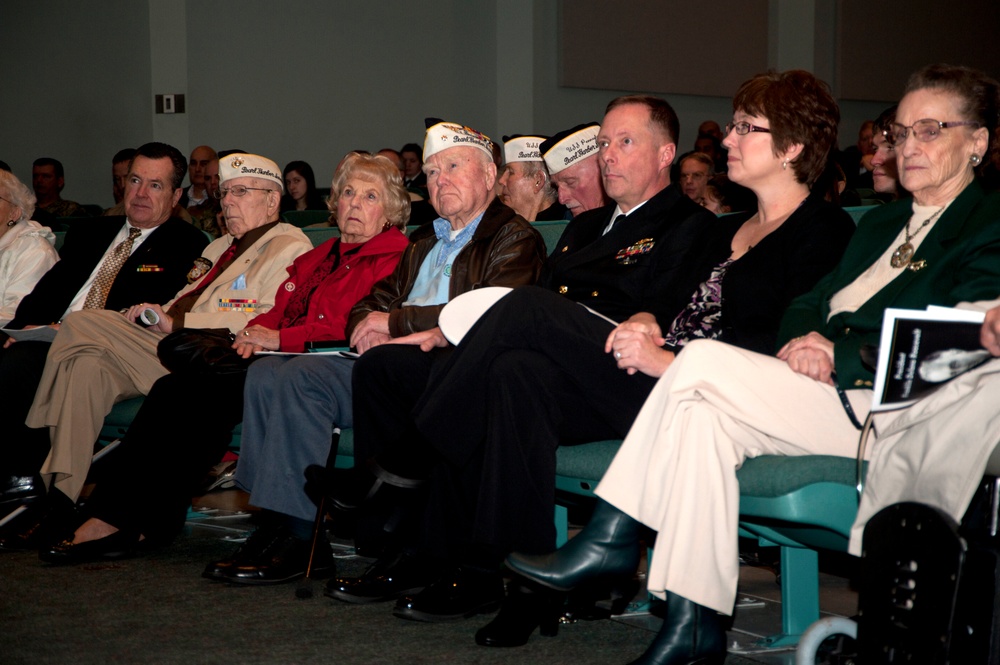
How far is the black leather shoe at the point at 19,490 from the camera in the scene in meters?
3.54

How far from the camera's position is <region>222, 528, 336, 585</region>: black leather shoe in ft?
9.22

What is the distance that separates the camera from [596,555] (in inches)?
78.4

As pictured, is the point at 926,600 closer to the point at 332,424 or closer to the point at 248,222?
the point at 332,424

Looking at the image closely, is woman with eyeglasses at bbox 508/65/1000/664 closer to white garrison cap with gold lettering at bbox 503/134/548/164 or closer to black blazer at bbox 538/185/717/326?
black blazer at bbox 538/185/717/326

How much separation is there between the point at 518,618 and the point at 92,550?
1408mm

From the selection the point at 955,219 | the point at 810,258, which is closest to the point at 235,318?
the point at 810,258

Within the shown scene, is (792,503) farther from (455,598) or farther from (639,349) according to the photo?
(455,598)

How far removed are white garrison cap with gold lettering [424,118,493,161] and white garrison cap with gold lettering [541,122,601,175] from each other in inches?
11.6

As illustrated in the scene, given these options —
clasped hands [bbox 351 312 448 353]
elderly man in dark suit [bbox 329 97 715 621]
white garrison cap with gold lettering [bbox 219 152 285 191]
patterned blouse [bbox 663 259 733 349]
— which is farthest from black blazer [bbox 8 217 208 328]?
patterned blouse [bbox 663 259 733 349]

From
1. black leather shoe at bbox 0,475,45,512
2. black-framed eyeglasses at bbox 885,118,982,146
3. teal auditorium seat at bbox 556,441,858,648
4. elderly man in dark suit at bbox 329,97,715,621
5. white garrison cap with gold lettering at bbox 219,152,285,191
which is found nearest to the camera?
teal auditorium seat at bbox 556,441,858,648

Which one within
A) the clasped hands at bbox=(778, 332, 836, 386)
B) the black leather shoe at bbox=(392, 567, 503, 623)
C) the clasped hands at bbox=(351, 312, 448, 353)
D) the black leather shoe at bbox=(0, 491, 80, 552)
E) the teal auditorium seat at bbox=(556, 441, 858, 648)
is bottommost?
the black leather shoe at bbox=(0, 491, 80, 552)

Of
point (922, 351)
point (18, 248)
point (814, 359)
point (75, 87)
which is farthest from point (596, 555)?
point (75, 87)

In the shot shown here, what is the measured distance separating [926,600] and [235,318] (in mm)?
2509

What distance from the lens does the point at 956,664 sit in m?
1.53
